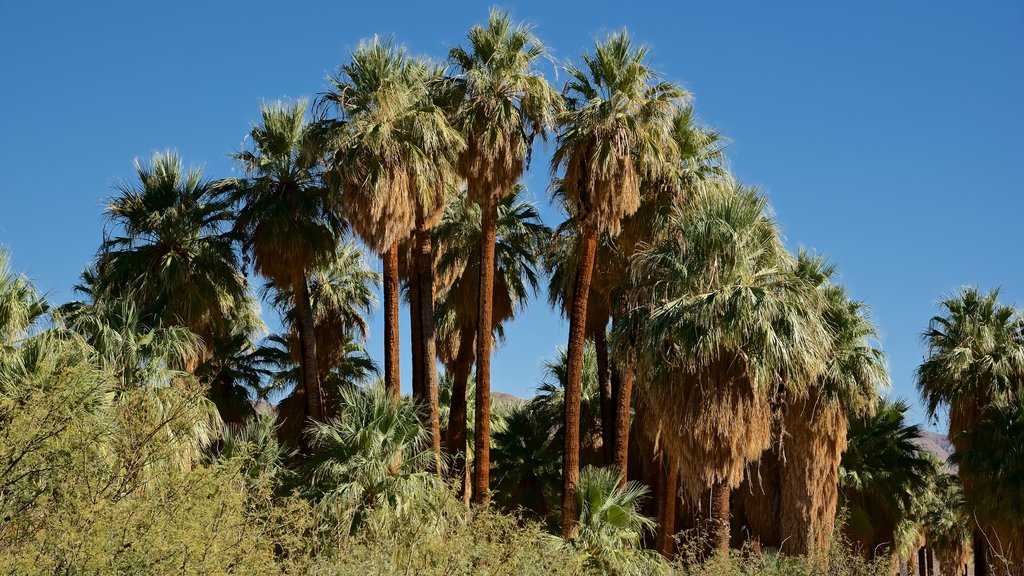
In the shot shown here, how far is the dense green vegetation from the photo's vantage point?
1346 cm

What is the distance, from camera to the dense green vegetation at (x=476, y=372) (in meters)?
13.5

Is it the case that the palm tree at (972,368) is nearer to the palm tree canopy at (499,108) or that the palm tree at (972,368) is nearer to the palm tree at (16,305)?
the palm tree canopy at (499,108)

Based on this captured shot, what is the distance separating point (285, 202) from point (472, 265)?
540 cm

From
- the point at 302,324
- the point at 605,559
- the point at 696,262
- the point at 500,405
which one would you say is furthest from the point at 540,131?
the point at 500,405

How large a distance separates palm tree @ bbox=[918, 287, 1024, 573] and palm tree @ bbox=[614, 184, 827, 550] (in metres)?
10.9

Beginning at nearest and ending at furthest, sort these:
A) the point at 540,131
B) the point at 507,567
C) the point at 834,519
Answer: the point at 507,567 < the point at 540,131 < the point at 834,519

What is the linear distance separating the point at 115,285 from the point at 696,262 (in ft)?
47.5

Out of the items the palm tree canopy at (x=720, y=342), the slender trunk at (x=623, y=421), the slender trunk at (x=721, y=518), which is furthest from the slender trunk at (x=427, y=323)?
the slender trunk at (x=721, y=518)

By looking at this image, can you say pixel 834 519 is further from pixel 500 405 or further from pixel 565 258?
pixel 500 405

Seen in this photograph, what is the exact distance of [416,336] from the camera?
87.1 feet

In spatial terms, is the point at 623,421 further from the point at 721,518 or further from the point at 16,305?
the point at 16,305

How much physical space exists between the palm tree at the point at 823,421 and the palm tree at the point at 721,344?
20.4 ft

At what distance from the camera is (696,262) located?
2075 centimetres

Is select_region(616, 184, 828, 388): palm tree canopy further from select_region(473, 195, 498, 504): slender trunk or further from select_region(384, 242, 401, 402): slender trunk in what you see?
select_region(384, 242, 401, 402): slender trunk
